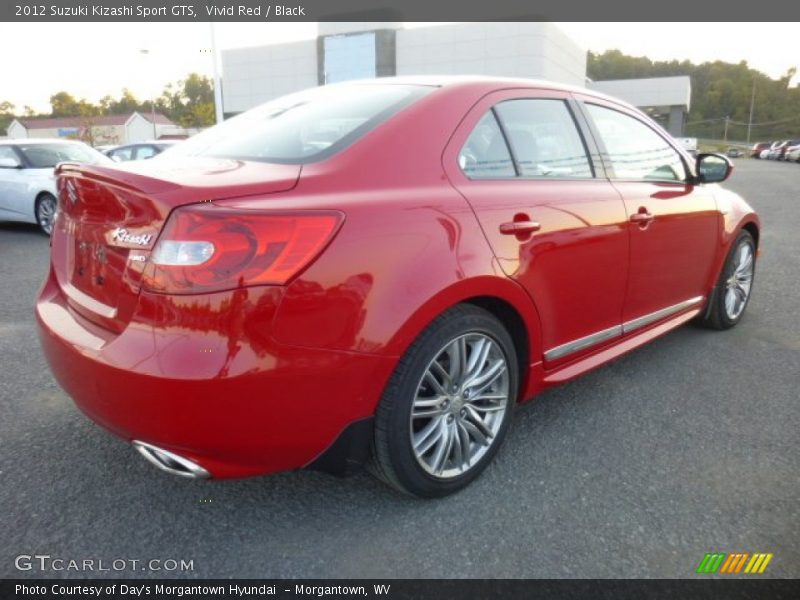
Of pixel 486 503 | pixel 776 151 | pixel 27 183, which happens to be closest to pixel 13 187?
pixel 27 183

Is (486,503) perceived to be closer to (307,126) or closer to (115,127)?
(307,126)

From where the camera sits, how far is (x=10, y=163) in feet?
29.3

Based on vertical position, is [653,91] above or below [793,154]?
above

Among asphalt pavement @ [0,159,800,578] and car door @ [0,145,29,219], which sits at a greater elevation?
car door @ [0,145,29,219]

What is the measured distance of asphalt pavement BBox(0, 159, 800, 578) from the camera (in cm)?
208

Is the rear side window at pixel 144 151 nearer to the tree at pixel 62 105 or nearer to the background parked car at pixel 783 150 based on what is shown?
the background parked car at pixel 783 150

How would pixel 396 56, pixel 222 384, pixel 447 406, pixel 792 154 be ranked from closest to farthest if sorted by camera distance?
pixel 222 384
pixel 447 406
pixel 792 154
pixel 396 56

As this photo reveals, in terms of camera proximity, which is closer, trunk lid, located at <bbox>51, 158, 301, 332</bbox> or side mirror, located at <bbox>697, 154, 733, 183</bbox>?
trunk lid, located at <bbox>51, 158, 301, 332</bbox>

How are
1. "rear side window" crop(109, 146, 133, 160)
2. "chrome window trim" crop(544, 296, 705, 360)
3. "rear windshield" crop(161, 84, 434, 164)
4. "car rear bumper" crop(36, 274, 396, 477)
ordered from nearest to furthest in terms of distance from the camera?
"car rear bumper" crop(36, 274, 396, 477) → "rear windshield" crop(161, 84, 434, 164) → "chrome window trim" crop(544, 296, 705, 360) → "rear side window" crop(109, 146, 133, 160)

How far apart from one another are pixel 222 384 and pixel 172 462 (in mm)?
371

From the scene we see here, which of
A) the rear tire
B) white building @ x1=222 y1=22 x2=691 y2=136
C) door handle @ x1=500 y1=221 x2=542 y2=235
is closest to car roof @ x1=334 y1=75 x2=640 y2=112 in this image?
door handle @ x1=500 y1=221 x2=542 y2=235
